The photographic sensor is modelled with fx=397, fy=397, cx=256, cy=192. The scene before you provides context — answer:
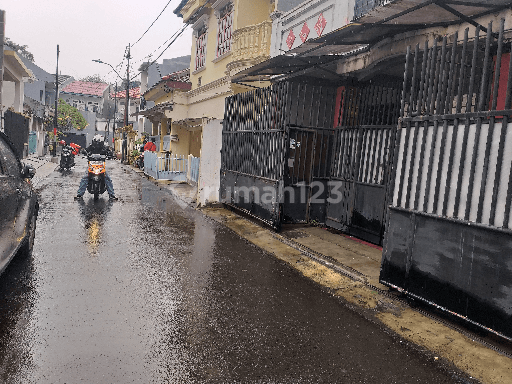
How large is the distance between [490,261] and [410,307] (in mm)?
1178

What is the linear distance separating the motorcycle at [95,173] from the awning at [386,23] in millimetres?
6192

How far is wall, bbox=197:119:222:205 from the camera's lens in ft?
38.2

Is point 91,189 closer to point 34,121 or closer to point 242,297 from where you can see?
point 242,297

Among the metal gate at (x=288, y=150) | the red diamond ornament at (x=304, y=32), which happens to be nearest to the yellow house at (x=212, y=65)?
the metal gate at (x=288, y=150)

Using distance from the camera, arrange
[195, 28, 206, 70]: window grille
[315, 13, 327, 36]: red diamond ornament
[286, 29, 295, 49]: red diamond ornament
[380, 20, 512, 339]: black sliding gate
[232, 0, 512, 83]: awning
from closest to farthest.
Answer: [380, 20, 512, 339]: black sliding gate < [232, 0, 512, 83]: awning < [315, 13, 327, 36]: red diamond ornament < [286, 29, 295, 49]: red diamond ornament < [195, 28, 206, 70]: window grille

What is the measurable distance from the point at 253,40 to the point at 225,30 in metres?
3.39

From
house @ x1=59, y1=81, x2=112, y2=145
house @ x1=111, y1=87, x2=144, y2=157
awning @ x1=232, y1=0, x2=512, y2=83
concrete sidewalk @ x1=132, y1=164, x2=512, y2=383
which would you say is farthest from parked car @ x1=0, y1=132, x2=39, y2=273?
house @ x1=59, y1=81, x2=112, y2=145

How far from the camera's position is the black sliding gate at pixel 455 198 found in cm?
394

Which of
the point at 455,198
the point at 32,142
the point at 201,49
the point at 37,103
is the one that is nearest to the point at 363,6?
the point at 455,198

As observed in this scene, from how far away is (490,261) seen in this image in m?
3.96

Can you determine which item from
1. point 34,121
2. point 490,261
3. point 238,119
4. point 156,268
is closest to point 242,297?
point 156,268

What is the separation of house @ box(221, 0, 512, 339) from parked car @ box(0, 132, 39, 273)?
4566 mm

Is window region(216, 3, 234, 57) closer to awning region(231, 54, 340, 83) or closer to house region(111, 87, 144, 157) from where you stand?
awning region(231, 54, 340, 83)

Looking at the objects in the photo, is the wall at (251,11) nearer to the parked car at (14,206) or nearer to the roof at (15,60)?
the parked car at (14,206)
